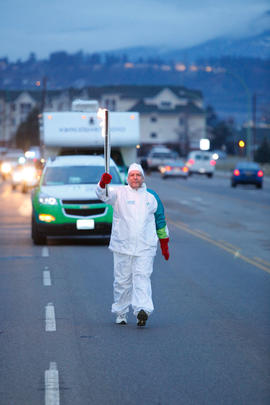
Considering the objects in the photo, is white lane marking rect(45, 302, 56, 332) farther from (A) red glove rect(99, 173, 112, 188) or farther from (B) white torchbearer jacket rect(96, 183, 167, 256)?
(A) red glove rect(99, 173, 112, 188)

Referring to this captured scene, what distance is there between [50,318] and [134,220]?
5.08 ft

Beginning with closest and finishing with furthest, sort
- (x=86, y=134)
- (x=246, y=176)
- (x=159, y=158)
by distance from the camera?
(x=86, y=134)
(x=246, y=176)
(x=159, y=158)

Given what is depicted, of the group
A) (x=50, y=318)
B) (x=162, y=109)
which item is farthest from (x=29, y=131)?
(x=50, y=318)

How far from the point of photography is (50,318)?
33.6 feet

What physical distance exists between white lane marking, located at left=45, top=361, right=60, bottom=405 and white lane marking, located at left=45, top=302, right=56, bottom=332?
171 cm

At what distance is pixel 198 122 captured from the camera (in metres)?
123

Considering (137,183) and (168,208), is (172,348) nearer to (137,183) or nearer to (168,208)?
(137,183)

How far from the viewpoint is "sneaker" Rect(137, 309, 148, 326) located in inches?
376

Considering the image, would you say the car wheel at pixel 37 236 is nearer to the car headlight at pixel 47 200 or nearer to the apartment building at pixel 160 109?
the car headlight at pixel 47 200

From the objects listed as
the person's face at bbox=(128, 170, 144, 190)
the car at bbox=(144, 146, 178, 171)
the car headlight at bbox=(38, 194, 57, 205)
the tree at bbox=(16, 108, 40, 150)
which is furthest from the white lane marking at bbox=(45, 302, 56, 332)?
the tree at bbox=(16, 108, 40, 150)

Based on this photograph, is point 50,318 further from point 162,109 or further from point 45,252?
point 162,109

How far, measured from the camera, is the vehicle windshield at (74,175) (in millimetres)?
19562

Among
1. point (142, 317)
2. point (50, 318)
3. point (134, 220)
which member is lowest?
point (50, 318)

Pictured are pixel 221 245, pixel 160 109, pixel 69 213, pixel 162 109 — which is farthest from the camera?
pixel 162 109
